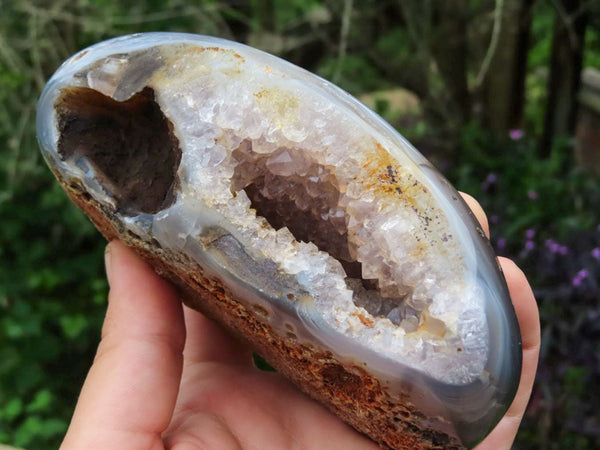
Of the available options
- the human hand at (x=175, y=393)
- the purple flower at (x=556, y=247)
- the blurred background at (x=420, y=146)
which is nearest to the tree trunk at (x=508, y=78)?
the blurred background at (x=420, y=146)

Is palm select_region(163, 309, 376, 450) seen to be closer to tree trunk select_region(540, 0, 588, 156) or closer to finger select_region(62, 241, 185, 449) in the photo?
finger select_region(62, 241, 185, 449)

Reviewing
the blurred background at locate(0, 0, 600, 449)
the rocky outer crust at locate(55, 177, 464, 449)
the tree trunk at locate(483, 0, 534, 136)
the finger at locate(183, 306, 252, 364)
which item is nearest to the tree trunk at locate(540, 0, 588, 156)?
the blurred background at locate(0, 0, 600, 449)

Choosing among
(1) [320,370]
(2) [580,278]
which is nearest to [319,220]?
(1) [320,370]

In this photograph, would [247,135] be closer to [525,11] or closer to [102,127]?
[102,127]

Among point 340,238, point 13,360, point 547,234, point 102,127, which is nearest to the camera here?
point 340,238

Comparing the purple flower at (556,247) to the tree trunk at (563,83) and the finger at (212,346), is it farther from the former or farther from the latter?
the finger at (212,346)

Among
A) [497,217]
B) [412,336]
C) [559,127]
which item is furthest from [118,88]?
[559,127]
